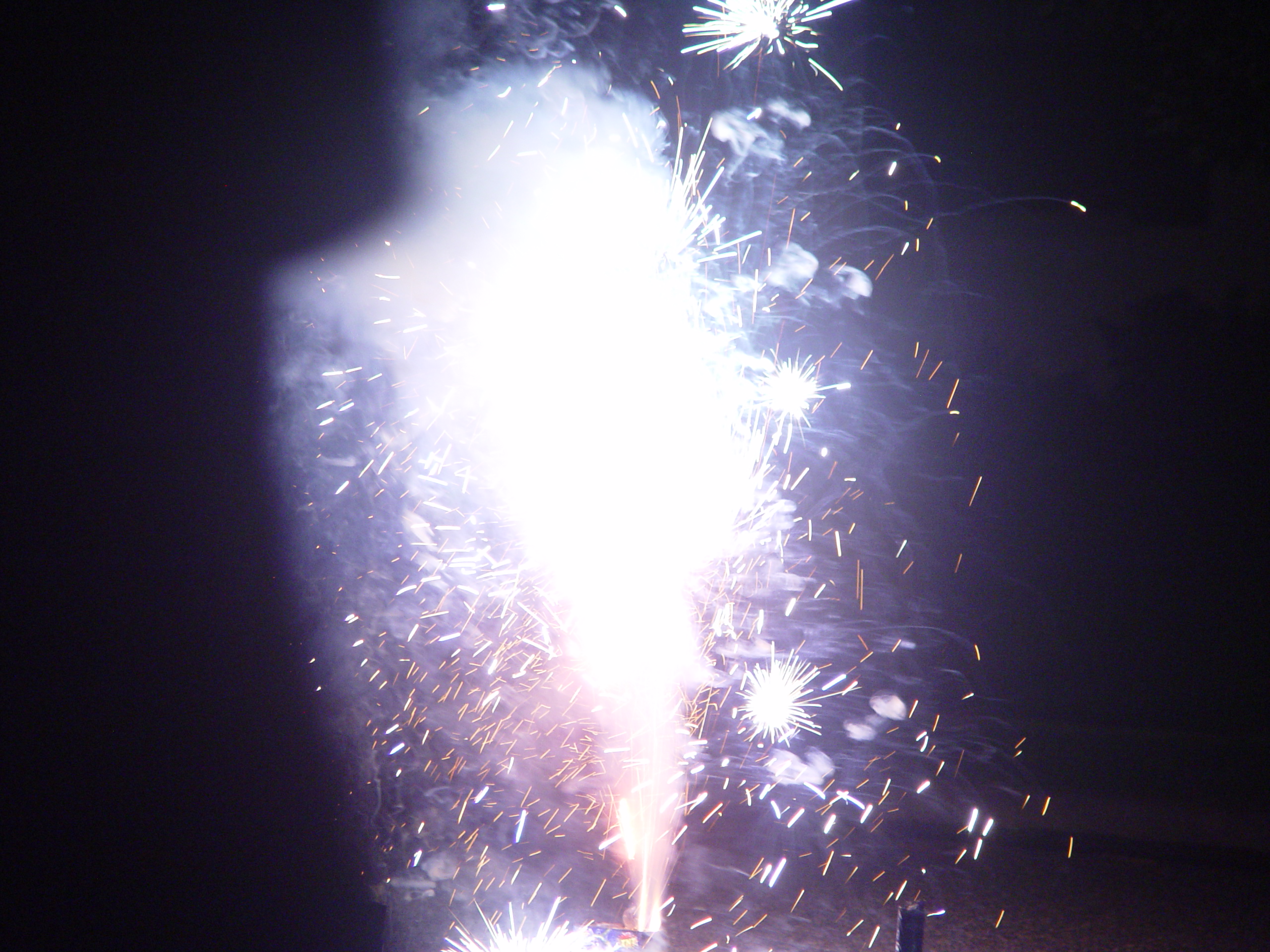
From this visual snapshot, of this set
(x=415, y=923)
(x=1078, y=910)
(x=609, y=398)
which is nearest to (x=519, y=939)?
(x=415, y=923)

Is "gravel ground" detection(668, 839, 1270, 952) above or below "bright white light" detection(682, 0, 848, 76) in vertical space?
below

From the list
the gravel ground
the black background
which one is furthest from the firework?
the gravel ground

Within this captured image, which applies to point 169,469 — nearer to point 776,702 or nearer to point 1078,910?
point 776,702

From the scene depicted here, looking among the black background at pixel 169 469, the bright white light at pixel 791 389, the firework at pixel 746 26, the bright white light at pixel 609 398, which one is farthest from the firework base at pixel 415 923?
the firework at pixel 746 26

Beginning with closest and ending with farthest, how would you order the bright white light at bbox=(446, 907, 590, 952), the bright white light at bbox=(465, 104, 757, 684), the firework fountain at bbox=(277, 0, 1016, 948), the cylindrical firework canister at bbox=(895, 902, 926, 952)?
the cylindrical firework canister at bbox=(895, 902, 926, 952) → the bright white light at bbox=(446, 907, 590, 952) → the firework fountain at bbox=(277, 0, 1016, 948) → the bright white light at bbox=(465, 104, 757, 684)

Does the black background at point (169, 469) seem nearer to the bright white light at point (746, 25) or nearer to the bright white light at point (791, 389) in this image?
the bright white light at point (746, 25)

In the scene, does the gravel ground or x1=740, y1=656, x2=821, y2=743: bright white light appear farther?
x1=740, y1=656, x2=821, y2=743: bright white light

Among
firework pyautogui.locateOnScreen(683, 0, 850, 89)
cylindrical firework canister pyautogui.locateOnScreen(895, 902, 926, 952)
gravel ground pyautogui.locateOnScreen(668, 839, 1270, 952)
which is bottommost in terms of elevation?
cylindrical firework canister pyautogui.locateOnScreen(895, 902, 926, 952)

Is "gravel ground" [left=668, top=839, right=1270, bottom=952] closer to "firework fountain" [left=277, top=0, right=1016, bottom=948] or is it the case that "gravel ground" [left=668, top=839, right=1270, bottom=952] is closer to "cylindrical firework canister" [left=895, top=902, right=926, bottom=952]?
"firework fountain" [left=277, top=0, right=1016, bottom=948]
